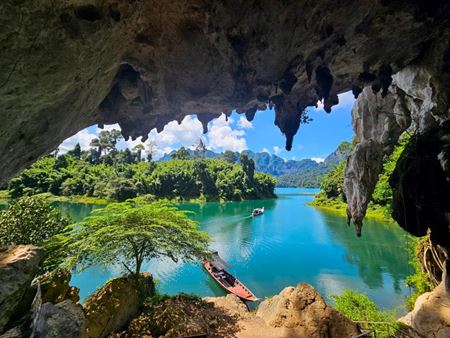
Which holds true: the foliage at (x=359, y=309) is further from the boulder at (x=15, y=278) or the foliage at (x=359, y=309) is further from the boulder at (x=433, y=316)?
the boulder at (x=15, y=278)

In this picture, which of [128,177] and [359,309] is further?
[128,177]

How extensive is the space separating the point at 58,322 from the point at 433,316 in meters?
11.2

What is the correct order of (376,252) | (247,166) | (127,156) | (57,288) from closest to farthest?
(57,288) < (376,252) < (127,156) < (247,166)

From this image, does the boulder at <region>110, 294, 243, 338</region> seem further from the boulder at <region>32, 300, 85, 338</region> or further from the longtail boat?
the boulder at <region>32, 300, 85, 338</region>

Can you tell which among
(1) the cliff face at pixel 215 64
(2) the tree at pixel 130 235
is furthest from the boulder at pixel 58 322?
(2) the tree at pixel 130 235

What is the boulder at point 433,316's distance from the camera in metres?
8.16

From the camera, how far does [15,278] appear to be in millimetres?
4254

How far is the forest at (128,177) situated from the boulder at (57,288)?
1465 inches

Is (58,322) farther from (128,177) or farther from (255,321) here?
(128,177)

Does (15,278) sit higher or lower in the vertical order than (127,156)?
lower

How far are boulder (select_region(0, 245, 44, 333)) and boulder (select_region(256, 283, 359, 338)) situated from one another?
8.53m

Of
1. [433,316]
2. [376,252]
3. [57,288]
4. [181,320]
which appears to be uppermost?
[57,288]

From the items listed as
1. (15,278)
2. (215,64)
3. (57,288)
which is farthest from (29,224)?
(215,64)

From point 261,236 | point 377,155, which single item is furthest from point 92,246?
point 261,236
